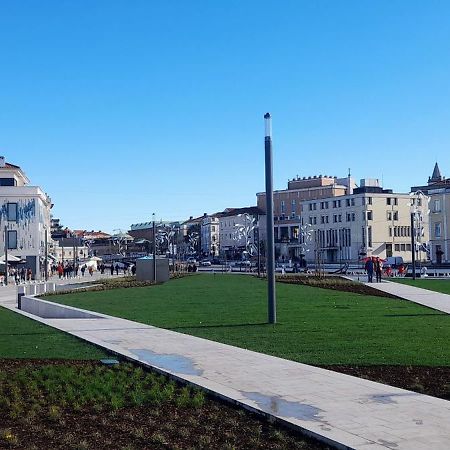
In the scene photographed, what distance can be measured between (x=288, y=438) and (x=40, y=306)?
17.5 metres

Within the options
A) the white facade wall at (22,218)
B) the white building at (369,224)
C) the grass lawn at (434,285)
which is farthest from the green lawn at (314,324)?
the white building at (369,224)

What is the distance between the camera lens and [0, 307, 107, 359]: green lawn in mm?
11477

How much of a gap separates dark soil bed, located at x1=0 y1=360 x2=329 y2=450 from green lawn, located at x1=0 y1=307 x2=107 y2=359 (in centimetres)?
378

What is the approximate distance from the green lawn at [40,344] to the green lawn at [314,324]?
2528 mm

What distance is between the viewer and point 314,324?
15.2 m

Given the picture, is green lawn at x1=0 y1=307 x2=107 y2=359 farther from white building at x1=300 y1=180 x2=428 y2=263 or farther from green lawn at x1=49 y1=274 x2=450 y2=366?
white building at x1=300 y1=180 x2=428 y2=263

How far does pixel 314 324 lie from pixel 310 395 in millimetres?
7506

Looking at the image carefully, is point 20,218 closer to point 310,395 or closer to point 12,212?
point 12,212

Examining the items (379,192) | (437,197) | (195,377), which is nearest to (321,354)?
(195,377)

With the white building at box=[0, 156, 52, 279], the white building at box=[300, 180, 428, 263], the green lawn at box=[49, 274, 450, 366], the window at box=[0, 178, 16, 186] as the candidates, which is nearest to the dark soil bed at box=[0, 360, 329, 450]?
the green lawn at box=[49, 274, 450, 366]

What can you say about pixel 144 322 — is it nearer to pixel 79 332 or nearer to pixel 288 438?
pixel 79 332

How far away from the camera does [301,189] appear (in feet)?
378

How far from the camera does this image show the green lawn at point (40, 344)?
11477 mm

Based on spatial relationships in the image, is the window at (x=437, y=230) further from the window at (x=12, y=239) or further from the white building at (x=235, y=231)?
the window at (x=12, y=239)
